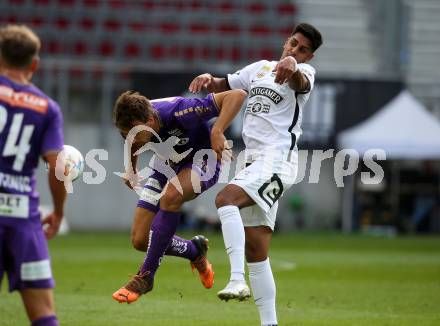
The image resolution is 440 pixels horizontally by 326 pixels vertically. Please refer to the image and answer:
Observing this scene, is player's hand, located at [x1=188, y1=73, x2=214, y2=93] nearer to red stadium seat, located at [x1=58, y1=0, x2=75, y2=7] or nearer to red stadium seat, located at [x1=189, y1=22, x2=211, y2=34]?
red stadium seat, located at [x1=189, y1=22, x2=211, y2=34]

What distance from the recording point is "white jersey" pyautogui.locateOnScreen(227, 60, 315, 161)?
26.2 ft

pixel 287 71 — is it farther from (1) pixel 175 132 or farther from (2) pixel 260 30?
(2) pixel 260 30

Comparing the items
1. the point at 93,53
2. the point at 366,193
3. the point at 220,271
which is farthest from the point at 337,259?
the point at 93,53

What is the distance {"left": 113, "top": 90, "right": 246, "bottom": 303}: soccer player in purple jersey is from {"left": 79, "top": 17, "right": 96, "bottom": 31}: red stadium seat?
775 inches

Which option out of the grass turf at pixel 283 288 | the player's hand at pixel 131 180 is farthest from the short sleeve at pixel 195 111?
the grass turf at pixel 283 288

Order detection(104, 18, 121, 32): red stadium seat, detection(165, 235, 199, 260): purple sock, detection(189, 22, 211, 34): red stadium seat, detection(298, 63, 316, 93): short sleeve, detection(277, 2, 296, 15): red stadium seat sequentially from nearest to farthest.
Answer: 1. detection(298, 63, 316, 93): short sleeve
2. detection(165, 235, 199, 260): purple sock
3. detection(104, 18, 121, 32): red stadium seat
4. detection(189, 22, 211, 34): red stadium seat
5. detection(277, 2, 296, 15): red stadium seat

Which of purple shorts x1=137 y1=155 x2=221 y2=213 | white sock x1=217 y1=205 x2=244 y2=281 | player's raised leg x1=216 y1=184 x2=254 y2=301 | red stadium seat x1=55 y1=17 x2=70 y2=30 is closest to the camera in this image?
player's raised leg x1=216 y1=184 x2=254 y2=301

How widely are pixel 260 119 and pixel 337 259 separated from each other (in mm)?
10360

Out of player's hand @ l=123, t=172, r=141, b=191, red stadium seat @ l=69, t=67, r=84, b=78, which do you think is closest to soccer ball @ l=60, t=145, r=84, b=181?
player's hand @ l=123, t=172, r=141, b=191

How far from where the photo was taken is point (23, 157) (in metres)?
5.71

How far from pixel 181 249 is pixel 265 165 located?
6.37ft

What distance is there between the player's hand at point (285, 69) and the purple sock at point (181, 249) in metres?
2.38

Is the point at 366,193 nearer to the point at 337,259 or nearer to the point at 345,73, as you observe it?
the point at 345,73

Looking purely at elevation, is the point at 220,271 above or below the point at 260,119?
below
